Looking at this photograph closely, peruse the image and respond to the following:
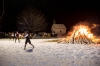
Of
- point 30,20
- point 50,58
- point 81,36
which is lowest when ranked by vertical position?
point 50,58

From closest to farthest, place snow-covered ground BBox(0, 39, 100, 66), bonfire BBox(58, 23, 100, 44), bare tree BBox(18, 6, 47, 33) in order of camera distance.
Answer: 1. snow-covered ground BBox(0, 39, 100, 66)
2. bonfire BBox(58, 23, 100, 44)
3. bare tree BBox(18, 6, 47, 33)

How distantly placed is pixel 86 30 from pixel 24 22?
45.7m

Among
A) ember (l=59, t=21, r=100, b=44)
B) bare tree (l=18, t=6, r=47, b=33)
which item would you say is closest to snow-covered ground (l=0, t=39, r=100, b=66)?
ember (l=59, t=21, r=100, b=44)

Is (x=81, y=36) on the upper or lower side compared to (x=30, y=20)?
lower

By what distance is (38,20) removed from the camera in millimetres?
71750

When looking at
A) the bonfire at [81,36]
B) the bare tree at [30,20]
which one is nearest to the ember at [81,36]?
the bonfire at [81,36]

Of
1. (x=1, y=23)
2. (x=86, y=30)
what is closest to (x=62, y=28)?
(x=1, y=23)

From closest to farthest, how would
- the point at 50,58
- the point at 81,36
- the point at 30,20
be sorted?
the point at 50,58 < the point at 81,36 < the point at 30,20

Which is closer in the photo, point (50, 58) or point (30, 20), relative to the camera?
point (50, 58)

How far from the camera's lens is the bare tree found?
230 feet

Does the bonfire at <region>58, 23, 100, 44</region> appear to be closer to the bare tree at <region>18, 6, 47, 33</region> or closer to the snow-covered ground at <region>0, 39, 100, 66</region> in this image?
the snow-covered ground at <region>0, 39, 100, 66</region>

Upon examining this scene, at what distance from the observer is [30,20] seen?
70875 millimetres

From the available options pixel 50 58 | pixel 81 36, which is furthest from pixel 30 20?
pixel 50 58

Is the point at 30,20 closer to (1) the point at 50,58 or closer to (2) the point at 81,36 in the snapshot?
→ (2) the point at 81,36
